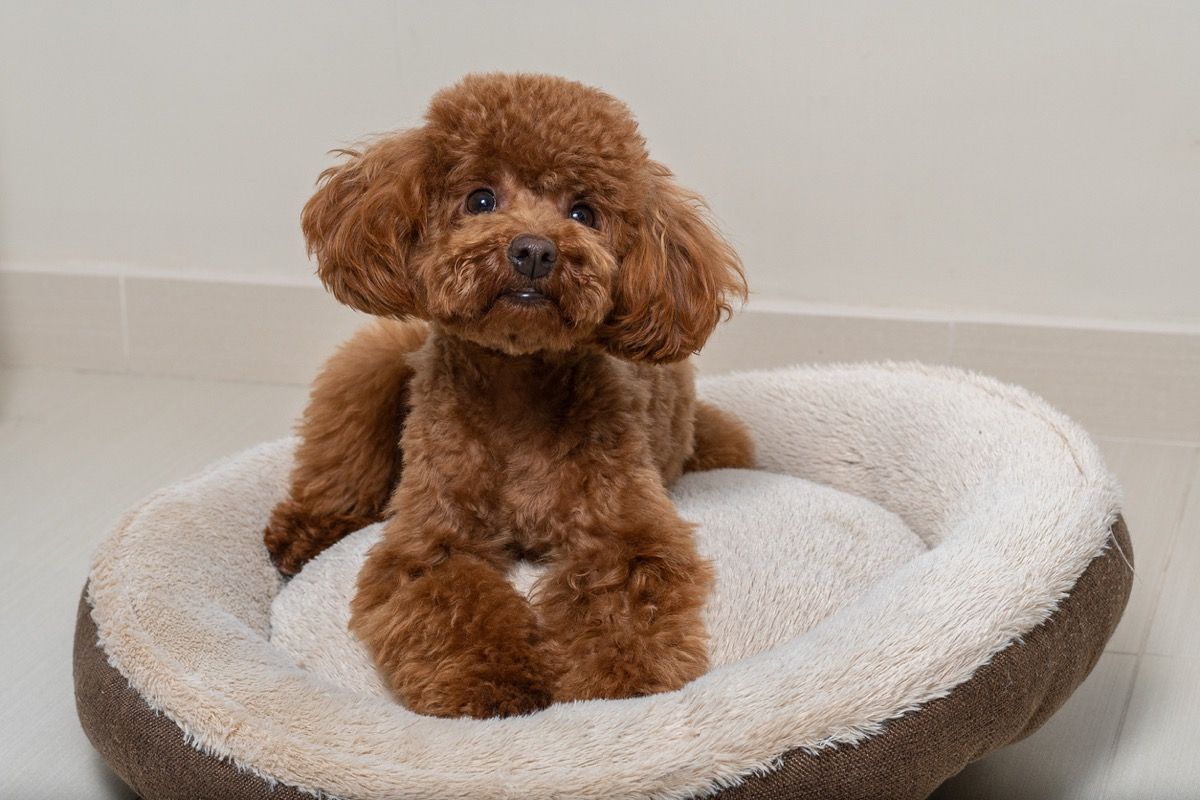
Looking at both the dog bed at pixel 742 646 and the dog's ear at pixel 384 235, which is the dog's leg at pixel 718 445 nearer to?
the dog bed at pixel 742 646

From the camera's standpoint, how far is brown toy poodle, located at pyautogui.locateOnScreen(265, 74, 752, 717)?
1.31 metres

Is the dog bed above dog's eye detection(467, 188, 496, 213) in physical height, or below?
below

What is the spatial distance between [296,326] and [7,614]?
37.2 inches

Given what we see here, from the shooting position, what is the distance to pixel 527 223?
130 centimetres

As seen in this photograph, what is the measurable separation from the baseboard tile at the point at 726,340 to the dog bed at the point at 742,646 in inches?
21.5

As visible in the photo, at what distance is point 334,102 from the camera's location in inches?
99.0

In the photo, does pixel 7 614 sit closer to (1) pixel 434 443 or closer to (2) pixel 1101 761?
(1) pixel 434 443

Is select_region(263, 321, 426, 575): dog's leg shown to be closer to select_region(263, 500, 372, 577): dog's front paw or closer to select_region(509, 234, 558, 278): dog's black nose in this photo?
select_region(263, 500, 372, 577): dog's front paw

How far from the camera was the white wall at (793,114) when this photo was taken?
225 cm

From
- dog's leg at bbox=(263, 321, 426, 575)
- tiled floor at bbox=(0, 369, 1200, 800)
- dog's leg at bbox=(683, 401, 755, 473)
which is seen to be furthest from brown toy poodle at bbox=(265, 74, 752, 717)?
tiled floor at bbox=(0, 369, 1200, 800)

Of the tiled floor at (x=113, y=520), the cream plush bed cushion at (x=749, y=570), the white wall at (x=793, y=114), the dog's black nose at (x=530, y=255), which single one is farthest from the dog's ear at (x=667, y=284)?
the white wall at (x=793, y=114)

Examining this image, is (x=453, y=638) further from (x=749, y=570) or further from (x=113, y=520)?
(x=113, y=520)

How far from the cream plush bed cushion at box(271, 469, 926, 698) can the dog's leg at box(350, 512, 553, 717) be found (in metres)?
0.07

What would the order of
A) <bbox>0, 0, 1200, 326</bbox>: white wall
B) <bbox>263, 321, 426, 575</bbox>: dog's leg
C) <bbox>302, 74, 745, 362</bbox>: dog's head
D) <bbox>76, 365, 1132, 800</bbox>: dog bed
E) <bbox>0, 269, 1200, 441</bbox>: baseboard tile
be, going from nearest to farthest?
<bbox>76, 365, 1132, 800</bbox>: dog bed < <bbox>302, 74, 745, 362</bbox>: dog's head < <bbox>263, 321, 426, 575</bbox>: dog's leg < <bbox>0, 0, 1200, 326</bbox>: white wall < <bbox>0, 269, 1200, 441</bbox>: baseboard tile
